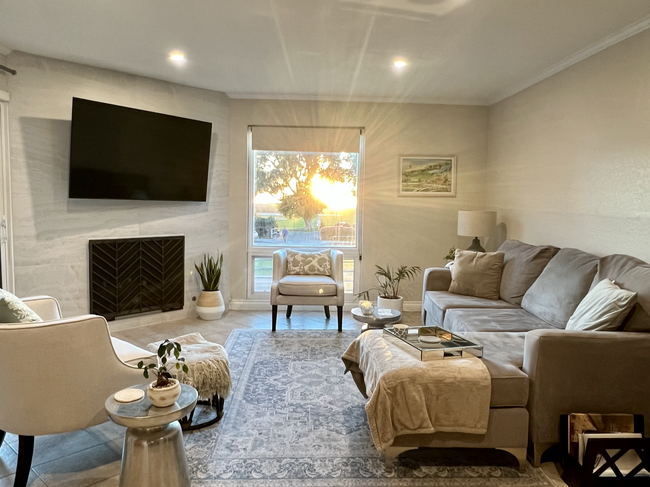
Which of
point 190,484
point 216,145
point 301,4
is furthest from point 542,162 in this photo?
point 190,484

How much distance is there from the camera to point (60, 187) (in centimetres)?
421

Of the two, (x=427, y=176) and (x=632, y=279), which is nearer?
(x=632, y=279)

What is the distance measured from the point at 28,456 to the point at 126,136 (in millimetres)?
3138

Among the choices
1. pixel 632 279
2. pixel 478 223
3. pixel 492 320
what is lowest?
pixel 492 320

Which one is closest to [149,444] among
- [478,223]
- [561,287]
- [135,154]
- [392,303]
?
[561,287]

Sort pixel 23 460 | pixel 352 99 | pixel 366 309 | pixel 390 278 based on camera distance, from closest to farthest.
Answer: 1. pixel 23 460
2. pixel 366 309
3. pixel 390 278
4. pixel 352 99

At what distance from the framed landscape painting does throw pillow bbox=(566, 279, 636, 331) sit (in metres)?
2.99

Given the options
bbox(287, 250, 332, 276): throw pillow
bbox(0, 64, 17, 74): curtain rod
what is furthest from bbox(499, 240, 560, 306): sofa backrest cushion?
bbox(0, 64, 17, 74): curtain rod

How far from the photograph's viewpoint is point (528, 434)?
2330 millimetres

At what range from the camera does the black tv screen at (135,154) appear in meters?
4.19

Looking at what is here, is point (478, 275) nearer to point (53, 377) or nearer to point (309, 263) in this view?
point (309, 263)

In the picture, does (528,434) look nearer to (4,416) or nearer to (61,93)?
(4,416)

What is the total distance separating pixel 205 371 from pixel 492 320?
78.2 inches

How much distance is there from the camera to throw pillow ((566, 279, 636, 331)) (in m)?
2.45
